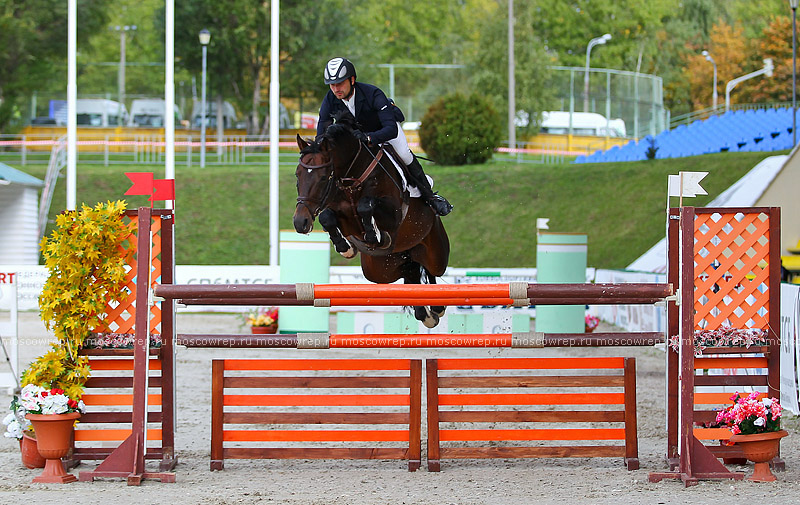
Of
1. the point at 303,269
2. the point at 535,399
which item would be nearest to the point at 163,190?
the point at 535,399

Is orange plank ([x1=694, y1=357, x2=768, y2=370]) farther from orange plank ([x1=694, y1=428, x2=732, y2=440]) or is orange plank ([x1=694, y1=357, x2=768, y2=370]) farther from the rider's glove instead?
the rider's glove

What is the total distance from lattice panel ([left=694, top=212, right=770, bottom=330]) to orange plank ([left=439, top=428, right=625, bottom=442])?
3.06 ft

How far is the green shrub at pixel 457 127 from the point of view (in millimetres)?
21469

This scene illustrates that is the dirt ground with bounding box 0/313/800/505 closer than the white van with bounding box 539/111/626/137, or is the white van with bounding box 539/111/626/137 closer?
the dirt ground with bounding box 0/313/800/505

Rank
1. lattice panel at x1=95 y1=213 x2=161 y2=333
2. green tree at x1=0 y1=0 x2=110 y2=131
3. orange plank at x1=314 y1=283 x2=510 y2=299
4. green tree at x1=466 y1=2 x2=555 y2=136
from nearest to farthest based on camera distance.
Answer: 1. orange plank at x1=314 y1=283 x2=510 y2=299
2. lattice panel at x1=95 y1=213 x2=161 y2=333
3. green tree at x1=466 y1=2 x2=555 y2=136
4. green tree at x1=0 y1=0 x2=110 y2=131

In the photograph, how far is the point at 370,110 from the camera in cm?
552

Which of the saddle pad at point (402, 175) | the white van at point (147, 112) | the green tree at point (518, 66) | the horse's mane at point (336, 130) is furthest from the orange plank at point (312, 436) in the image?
the white van at point (147, 112)

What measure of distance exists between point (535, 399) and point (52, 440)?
10.2ft

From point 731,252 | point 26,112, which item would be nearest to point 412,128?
point 26,112

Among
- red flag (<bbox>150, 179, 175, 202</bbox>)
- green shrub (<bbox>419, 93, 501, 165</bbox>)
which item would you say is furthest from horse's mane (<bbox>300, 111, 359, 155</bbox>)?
green shrub (<bbox>419, 93, 501, 165</bbox>)

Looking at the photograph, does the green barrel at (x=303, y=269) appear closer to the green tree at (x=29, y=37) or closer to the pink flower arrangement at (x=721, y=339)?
the pink flower arrangement at (x=721, y=339)

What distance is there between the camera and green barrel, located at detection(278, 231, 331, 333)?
11914mm

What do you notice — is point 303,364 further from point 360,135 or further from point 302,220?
point 360,135

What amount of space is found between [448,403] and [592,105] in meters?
27.4
